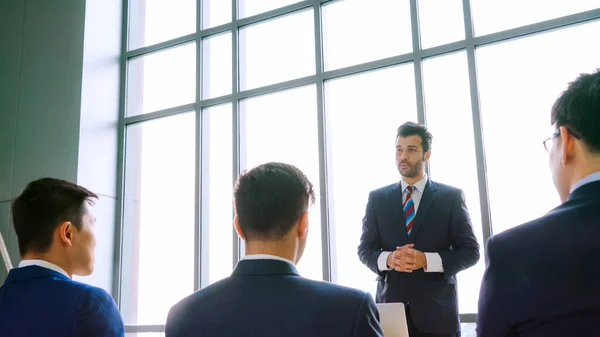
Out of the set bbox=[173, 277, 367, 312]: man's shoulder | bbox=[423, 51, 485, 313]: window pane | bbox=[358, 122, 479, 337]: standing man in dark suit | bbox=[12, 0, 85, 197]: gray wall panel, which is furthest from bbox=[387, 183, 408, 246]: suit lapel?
bbox=[12, 0, 85, 197]: gray wall panel

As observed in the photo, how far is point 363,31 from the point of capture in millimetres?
4441

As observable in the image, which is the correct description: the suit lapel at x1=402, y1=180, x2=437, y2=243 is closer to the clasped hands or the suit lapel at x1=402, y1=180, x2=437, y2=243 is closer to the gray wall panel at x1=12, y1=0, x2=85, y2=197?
the clasped hands

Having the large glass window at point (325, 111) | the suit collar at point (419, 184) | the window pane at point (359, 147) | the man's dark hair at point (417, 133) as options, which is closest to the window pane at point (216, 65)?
the large glass window at point (325, 111)

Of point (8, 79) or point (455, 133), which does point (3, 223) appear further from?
point (455, 133)

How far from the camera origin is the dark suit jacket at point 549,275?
95cm

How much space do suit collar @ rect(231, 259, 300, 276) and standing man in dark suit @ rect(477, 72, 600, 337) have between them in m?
0.41

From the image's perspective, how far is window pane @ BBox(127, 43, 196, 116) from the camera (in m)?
5.21

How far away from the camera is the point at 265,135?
15.4ft

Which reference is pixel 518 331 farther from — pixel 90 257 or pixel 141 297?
pixel 141 297

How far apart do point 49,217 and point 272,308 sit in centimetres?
102

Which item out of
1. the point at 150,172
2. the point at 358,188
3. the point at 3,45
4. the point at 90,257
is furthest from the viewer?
the point at 3,45

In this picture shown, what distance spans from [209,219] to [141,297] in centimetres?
103

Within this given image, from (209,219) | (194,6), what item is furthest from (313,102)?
(194,6)

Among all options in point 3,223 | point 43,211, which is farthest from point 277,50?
point 43,211
